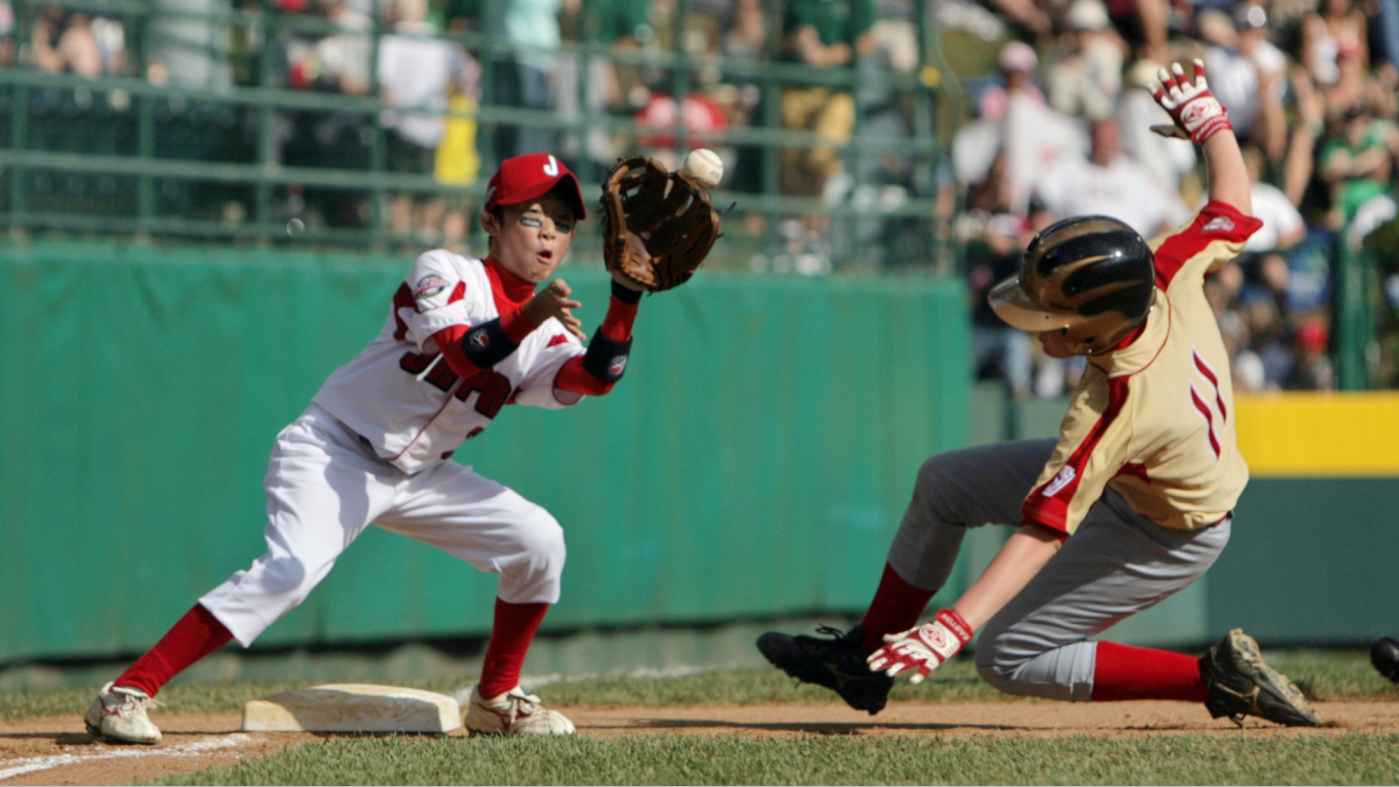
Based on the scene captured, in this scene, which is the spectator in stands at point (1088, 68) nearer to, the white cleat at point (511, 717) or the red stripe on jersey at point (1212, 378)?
the red stripe on jersey at point (1212, 378)

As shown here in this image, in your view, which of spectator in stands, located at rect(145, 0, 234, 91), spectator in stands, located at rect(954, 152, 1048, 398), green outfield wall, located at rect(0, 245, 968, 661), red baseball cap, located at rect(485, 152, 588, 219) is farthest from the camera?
spectator in stands, located at rect(954, 152, 1048, 398)

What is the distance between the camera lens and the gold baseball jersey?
5109mm

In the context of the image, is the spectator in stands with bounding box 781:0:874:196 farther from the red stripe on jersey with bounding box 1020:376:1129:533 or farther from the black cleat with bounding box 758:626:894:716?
the red stripe on jersey with bounding box 1020:376:1129:533

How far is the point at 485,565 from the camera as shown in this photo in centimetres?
604

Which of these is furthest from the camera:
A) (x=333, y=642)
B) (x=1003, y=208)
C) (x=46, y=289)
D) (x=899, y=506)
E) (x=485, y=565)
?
(x=1003, y=208)

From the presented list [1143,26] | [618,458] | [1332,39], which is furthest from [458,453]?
[1332,39]

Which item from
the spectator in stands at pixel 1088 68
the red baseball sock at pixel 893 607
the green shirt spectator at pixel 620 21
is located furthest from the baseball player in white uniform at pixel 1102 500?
the spectator in stands at pixel 1088 68

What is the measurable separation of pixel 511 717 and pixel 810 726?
1.00 metres

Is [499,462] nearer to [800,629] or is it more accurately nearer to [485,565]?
[800,629]

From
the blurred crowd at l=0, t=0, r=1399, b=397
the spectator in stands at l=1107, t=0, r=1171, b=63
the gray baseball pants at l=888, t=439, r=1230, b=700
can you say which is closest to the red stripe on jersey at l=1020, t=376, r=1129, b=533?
the gray baseball pants at l=888, t=439, r=1230, b=700

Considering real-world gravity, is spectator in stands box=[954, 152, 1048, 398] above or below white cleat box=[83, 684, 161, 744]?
above

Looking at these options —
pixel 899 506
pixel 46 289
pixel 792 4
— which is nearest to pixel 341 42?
pixel 46 289

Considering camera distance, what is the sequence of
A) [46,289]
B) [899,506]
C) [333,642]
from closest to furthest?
[46,289]
[333,642]
[899,506]

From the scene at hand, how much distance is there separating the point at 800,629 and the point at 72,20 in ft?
15.4
